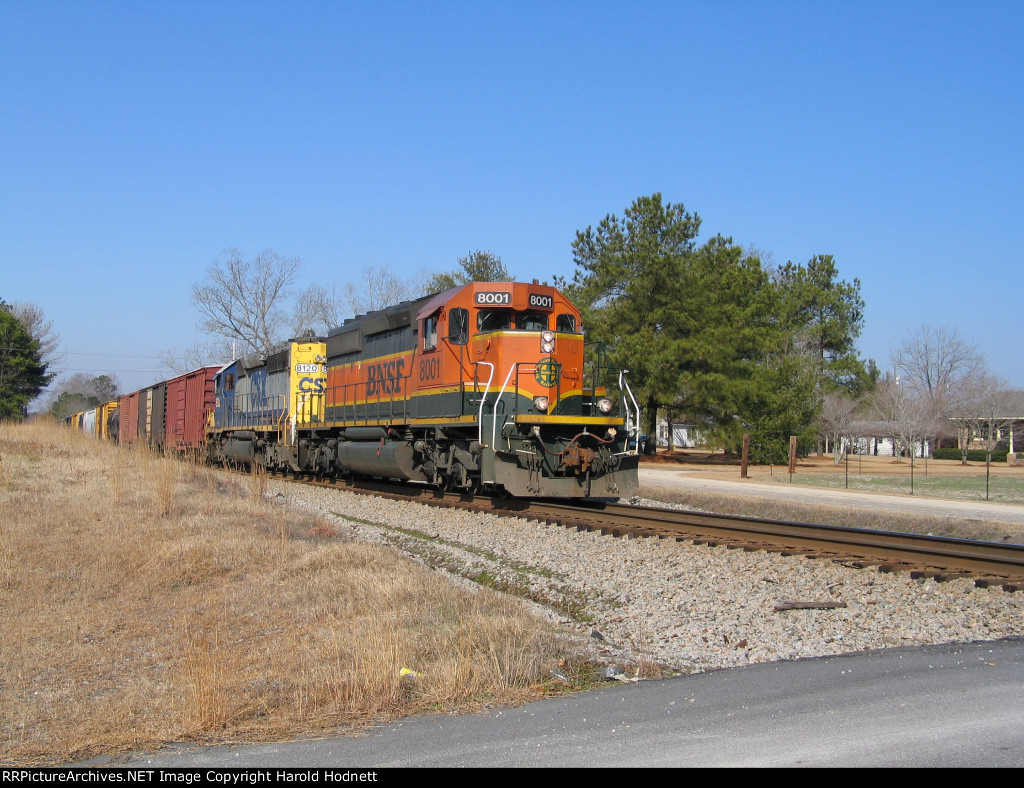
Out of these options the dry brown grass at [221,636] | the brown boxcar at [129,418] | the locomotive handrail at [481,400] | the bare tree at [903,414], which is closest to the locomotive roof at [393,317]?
the locomotive handrail at [481,400]

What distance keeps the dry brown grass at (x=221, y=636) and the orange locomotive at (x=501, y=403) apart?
2.95 meters

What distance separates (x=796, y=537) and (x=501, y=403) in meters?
4.98

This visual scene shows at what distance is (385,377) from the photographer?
17531mm

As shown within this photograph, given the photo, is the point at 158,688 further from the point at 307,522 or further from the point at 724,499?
the point at 724,499

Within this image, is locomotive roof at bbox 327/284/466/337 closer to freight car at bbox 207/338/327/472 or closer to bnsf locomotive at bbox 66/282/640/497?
bnsf locomotive at bbox 66/282/640/497

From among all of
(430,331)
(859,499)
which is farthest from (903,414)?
(430,331)

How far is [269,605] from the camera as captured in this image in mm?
7777

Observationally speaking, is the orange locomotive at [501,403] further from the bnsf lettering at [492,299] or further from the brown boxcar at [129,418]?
the brown boxcar at [129,418]

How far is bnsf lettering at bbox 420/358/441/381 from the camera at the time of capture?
14941 millimetres

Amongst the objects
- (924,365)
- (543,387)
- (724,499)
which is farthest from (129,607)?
(924,365)

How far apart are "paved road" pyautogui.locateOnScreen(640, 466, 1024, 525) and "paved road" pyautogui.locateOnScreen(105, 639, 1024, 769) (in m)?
10.7

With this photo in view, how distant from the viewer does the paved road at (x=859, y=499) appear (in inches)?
599

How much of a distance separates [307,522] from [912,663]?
989 cm

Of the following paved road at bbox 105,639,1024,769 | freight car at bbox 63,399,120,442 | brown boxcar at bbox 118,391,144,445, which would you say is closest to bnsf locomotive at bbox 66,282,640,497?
paved road at bbox 105,639,1024,769
